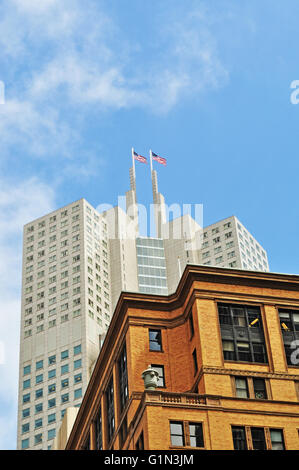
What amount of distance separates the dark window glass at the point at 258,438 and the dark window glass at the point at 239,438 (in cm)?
78

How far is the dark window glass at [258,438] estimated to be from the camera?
66.9 metres

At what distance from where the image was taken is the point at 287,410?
70188mm

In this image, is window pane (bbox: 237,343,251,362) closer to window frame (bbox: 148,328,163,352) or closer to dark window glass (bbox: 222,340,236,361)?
dark window glass (bbox: 222,340,236,361)

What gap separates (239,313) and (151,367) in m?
9.50

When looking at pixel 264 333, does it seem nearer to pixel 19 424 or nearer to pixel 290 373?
pixel 290 373

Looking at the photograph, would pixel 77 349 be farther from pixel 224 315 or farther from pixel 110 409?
pixel 224 315

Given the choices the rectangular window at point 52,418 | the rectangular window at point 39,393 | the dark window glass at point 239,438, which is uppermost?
the rectangular window at point 39,393

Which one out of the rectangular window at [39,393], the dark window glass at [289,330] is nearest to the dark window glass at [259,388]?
the dark window glass at [289,330]

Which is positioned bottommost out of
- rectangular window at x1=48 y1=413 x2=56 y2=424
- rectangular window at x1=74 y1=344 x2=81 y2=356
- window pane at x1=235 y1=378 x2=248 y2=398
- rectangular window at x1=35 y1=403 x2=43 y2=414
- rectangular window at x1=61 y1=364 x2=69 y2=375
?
window pane at x1=235 y1=378 x2=248 y2=398

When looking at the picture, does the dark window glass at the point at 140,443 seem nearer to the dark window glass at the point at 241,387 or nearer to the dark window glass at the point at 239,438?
the dark window glass at the point at 239,438

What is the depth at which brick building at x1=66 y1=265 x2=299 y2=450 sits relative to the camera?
66562mm

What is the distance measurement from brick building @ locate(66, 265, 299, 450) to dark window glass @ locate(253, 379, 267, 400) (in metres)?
0.09

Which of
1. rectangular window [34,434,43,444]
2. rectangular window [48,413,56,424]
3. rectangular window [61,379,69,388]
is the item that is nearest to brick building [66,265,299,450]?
rectangular window [48,413,56,424]
